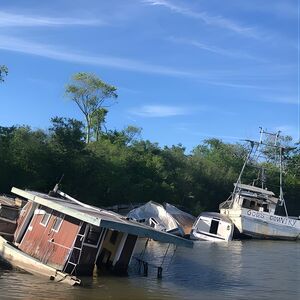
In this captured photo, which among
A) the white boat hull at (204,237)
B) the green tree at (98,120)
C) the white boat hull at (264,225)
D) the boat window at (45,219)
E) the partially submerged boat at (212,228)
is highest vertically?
the green tree at (98,120)

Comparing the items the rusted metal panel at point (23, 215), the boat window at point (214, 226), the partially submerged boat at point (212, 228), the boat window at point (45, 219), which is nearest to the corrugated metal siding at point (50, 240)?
the boat window at point (45, 219)

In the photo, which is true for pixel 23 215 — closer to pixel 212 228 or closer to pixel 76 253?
pixel 76 253

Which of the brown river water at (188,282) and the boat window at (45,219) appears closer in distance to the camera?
the brown river water at (188,282)

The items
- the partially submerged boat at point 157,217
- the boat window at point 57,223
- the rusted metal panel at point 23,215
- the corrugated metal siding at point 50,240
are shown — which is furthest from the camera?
the partially submerged boat at point 157,217

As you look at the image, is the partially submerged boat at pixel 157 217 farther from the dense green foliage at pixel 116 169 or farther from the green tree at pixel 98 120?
the green tree at pixel 98 120

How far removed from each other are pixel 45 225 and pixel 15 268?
2.00 meters

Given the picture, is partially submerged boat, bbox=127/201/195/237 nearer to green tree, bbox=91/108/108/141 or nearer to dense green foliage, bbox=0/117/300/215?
dense green foliage, bbox=0/117/300/215

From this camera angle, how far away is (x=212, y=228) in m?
44.9

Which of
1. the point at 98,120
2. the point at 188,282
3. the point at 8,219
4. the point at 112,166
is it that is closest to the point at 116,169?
the point at 112,166

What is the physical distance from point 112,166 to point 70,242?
30.6 m

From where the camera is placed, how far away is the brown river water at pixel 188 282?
17141 millimetres

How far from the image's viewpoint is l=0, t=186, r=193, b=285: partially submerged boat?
18750 mm

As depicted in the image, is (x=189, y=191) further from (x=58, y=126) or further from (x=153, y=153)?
(x=58, y=126)

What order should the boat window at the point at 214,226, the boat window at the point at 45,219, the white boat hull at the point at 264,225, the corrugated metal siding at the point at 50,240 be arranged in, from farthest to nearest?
the white boat hull at the point at 264,225
the boat window at the point at 214,226
the boat window at the point at 45,219
the corrugated metal siding at the point at 50,240
